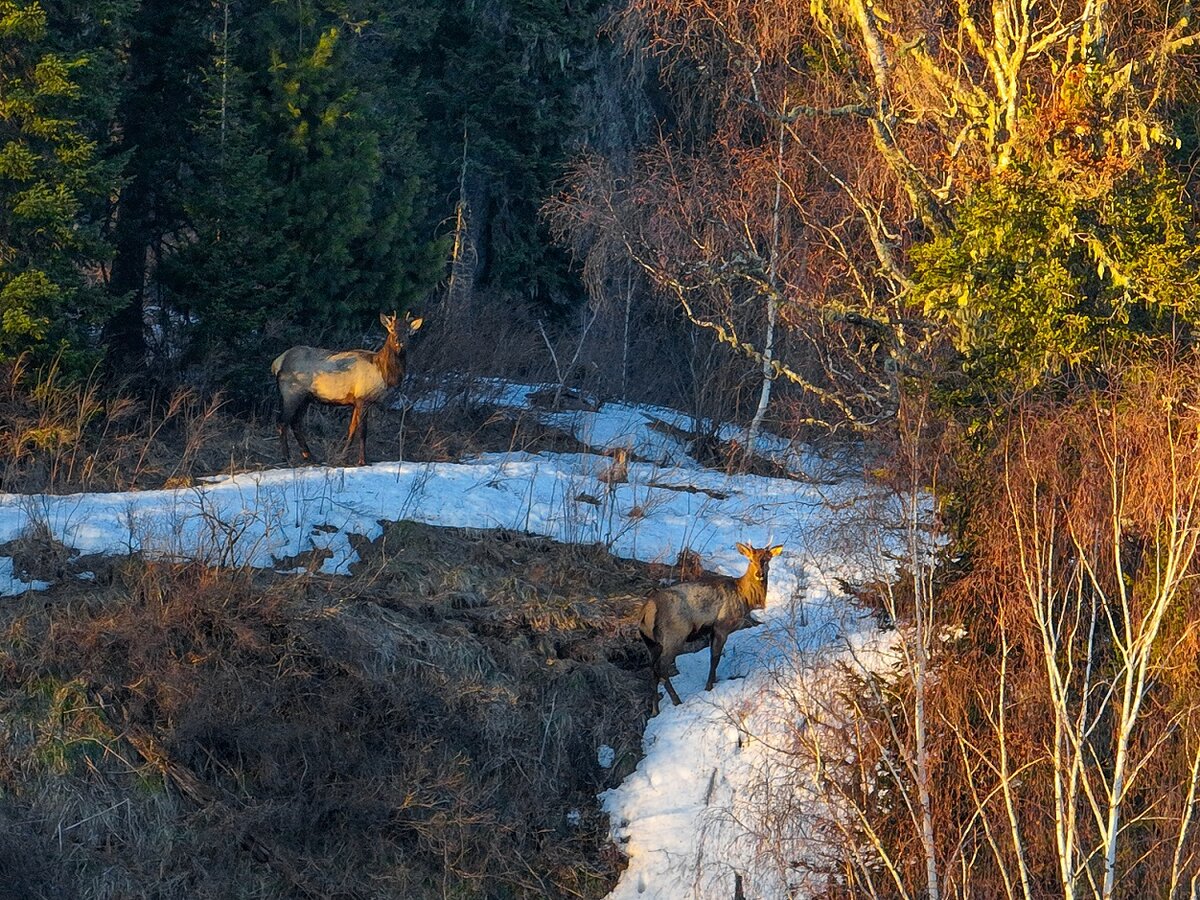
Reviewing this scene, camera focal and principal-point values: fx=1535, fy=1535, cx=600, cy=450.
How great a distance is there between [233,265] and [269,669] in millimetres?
7298

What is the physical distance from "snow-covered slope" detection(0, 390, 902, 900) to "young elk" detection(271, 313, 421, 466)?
2.48 ft

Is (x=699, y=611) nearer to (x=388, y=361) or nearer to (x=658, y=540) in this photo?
(x=658, y=540)

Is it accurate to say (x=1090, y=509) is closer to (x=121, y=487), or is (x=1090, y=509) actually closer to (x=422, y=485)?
(x=422, y=485)

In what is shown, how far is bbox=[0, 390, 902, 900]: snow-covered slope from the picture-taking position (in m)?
12.3

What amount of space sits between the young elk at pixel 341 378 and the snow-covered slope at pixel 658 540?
2.48ft

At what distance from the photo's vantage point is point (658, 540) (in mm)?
15945

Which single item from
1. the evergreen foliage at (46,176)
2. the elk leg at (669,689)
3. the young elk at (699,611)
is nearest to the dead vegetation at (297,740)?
the elk leg at (669,689)

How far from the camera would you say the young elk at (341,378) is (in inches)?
630

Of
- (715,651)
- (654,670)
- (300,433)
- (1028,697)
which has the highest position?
(300,433)

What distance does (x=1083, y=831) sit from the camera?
11.3m

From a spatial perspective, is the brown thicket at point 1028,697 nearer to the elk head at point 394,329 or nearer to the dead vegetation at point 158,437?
the elk head at point 394,329

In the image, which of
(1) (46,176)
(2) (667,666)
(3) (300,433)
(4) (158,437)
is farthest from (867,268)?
(1) (46,176)

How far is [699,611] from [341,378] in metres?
4.94

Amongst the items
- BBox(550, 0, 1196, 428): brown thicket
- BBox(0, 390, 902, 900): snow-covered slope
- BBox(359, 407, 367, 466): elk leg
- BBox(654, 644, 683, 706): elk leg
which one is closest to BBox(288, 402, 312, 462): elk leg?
BBox(359, 407, 367, 466): elk leg
